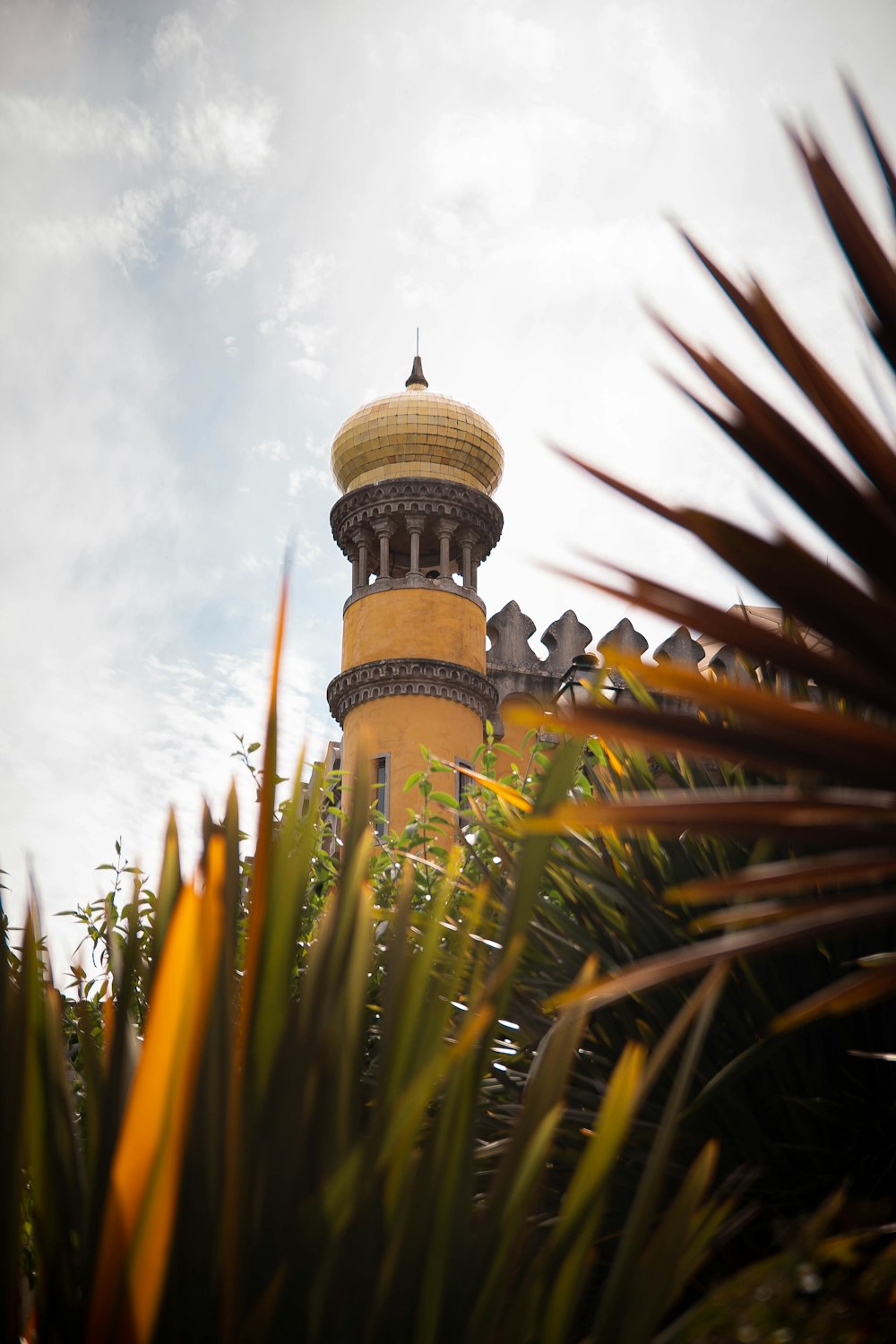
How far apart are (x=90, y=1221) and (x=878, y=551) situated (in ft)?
3.39

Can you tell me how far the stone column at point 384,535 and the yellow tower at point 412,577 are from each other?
17 mm

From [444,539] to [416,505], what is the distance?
24.1 inches

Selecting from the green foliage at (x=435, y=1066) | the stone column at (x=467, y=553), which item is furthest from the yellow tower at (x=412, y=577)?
the green foliage at (x=435, y=1066)

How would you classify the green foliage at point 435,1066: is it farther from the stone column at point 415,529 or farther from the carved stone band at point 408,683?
the stone column at point 415,529

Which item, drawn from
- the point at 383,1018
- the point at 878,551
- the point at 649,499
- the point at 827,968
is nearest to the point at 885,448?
the point at 878,551

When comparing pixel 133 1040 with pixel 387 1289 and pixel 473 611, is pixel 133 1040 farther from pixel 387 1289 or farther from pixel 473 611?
pixel 473 611

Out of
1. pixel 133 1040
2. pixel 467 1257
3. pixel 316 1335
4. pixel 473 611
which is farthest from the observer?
pixel 473 611

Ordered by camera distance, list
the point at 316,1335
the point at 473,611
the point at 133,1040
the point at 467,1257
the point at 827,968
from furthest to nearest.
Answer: the point at 473,611
the point at 827,968
the point at 133,1040
the point at 467,1257
the point at 316,1335

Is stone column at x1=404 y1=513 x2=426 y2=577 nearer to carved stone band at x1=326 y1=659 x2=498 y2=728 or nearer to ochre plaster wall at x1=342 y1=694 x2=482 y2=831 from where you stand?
carved stone band at x1=326 y1=659 x2=498 y2=728

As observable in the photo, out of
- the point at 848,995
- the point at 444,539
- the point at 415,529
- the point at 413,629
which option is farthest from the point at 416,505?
the point at 848,995

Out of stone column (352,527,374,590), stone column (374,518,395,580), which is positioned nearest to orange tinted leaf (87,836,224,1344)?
stone column (374,518,395,580)

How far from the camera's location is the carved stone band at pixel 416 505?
614 inches

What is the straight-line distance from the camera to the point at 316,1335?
1.12m

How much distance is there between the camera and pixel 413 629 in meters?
15.1
